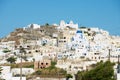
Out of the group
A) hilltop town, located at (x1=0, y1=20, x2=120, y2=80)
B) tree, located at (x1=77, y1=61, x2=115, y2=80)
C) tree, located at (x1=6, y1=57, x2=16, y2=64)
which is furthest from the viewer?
tree, located at (x1=6, y1=57, x2=16, y2=64)

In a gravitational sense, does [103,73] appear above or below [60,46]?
below

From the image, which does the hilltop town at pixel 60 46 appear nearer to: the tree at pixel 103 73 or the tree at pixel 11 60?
the tree at pixel 11 60

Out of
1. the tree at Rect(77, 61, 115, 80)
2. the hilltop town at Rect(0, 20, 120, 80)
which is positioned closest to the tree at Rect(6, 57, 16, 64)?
the hilltop town at Rect(0, 20, 120, 80)

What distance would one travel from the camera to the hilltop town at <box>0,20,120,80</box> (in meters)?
77.8

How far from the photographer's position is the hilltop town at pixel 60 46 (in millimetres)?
77812

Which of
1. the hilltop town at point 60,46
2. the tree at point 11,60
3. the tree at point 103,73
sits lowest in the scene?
the tree at point 103,73

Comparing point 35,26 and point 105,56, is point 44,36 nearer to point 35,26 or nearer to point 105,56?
point 35,26

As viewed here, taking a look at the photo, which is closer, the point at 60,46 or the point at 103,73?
the point at 103,73

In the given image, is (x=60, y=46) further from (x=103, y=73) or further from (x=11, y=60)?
(x=103, y=73)

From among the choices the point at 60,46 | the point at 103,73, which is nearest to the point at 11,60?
the point at 60,46

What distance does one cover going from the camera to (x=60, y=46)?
97188mm

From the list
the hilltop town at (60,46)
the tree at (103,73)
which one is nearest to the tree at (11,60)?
the hilltop town at (60,46)

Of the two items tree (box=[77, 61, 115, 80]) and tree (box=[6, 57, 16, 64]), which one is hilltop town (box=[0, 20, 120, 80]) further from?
tree (box=[77, 61, 115, 80])

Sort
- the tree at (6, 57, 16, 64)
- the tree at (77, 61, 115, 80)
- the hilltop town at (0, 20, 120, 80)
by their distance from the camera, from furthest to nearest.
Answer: the tree at (6, 57, 16, 64) → the hilltop town at (0, 20, 120, 80) → the tree at (77, 61, 115, 80)
